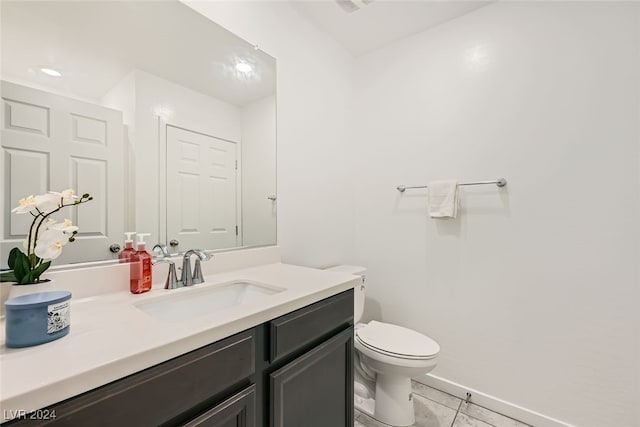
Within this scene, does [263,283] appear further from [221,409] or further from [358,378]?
[358,378]

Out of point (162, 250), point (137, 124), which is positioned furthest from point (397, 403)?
point (137, 124)

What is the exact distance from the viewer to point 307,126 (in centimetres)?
181

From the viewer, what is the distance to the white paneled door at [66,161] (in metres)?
0.80

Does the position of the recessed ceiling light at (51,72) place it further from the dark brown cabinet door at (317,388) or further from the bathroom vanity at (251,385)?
the dark brown cabinet door at (317,388)

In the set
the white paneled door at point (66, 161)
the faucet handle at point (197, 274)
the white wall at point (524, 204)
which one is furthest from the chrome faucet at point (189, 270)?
the white wall at point (524, 204)

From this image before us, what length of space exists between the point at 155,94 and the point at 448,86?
1.67 metres

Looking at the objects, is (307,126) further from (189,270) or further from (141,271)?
(141,271)

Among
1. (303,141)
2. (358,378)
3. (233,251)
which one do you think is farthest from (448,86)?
(358,378)

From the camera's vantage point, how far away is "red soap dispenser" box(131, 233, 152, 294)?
941 mm

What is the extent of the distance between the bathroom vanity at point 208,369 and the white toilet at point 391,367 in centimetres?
33

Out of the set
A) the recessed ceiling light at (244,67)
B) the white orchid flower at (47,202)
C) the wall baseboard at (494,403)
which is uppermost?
the recessed ceiling light at (244,67)

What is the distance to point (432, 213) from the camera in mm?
1732

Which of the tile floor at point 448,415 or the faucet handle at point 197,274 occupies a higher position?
the faucet handle at point 197,274

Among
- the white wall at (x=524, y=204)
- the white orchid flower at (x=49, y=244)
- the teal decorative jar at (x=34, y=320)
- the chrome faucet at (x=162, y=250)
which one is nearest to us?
the teal decorative jar at (x=34, y=320)
